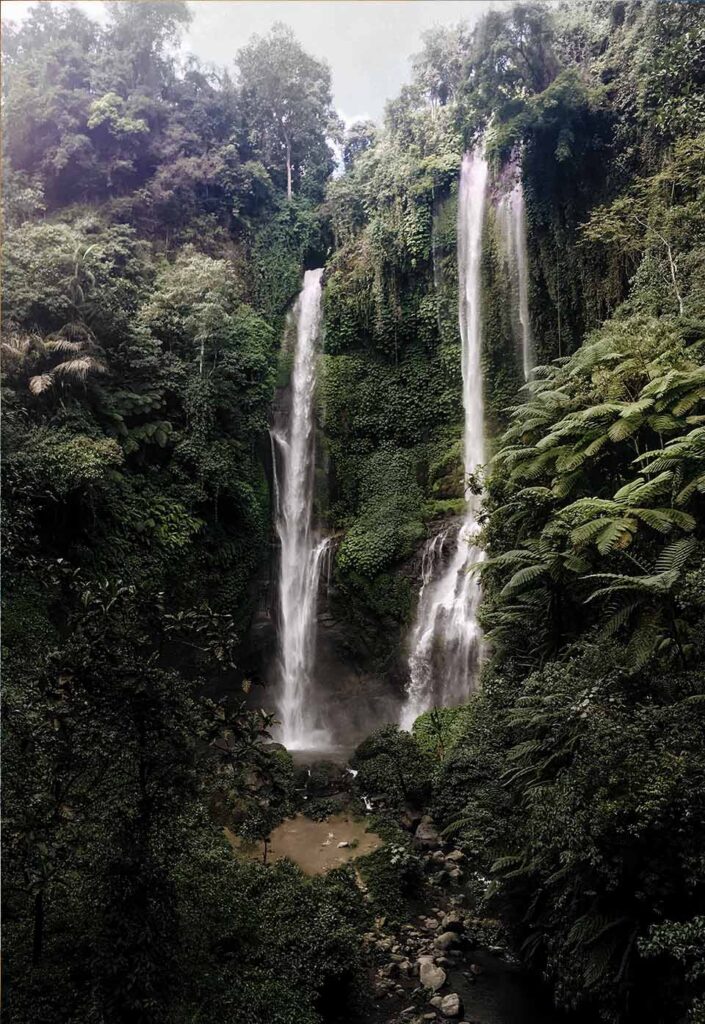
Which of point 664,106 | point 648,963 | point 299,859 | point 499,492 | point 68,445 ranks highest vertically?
point 664,106

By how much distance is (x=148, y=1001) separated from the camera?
13.3 ft

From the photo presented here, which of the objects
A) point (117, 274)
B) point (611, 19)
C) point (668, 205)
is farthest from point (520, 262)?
point (117, 274)

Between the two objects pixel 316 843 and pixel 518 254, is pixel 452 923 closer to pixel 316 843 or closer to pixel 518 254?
pixel 316 843

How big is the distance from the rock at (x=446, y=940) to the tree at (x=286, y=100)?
17.1m

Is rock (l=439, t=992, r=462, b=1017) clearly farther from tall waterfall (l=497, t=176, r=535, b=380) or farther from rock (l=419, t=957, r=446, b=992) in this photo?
tall waterfall (l=497, t=176, r=535, b=380)

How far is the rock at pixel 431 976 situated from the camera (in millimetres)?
5586

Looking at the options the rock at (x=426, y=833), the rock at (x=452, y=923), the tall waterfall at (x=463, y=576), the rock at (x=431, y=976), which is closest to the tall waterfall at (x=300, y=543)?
the tall waterfall at (x=463, y=576)

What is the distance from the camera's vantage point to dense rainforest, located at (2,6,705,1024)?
439 cm

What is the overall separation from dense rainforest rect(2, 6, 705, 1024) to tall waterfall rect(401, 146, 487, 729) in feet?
1.07

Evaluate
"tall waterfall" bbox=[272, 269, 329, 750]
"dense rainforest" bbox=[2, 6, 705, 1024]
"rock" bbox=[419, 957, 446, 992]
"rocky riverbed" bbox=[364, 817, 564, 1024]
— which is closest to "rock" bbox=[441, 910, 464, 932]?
"rocky riverbed" bbox=[364, 817, 564, 1024]

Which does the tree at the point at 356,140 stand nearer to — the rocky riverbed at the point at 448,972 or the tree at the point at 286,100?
the tree at the point at 286,100

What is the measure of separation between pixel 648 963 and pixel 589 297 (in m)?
10.5

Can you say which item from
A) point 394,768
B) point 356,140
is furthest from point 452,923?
point 356,140

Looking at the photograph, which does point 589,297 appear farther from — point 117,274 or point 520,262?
point 117,274
